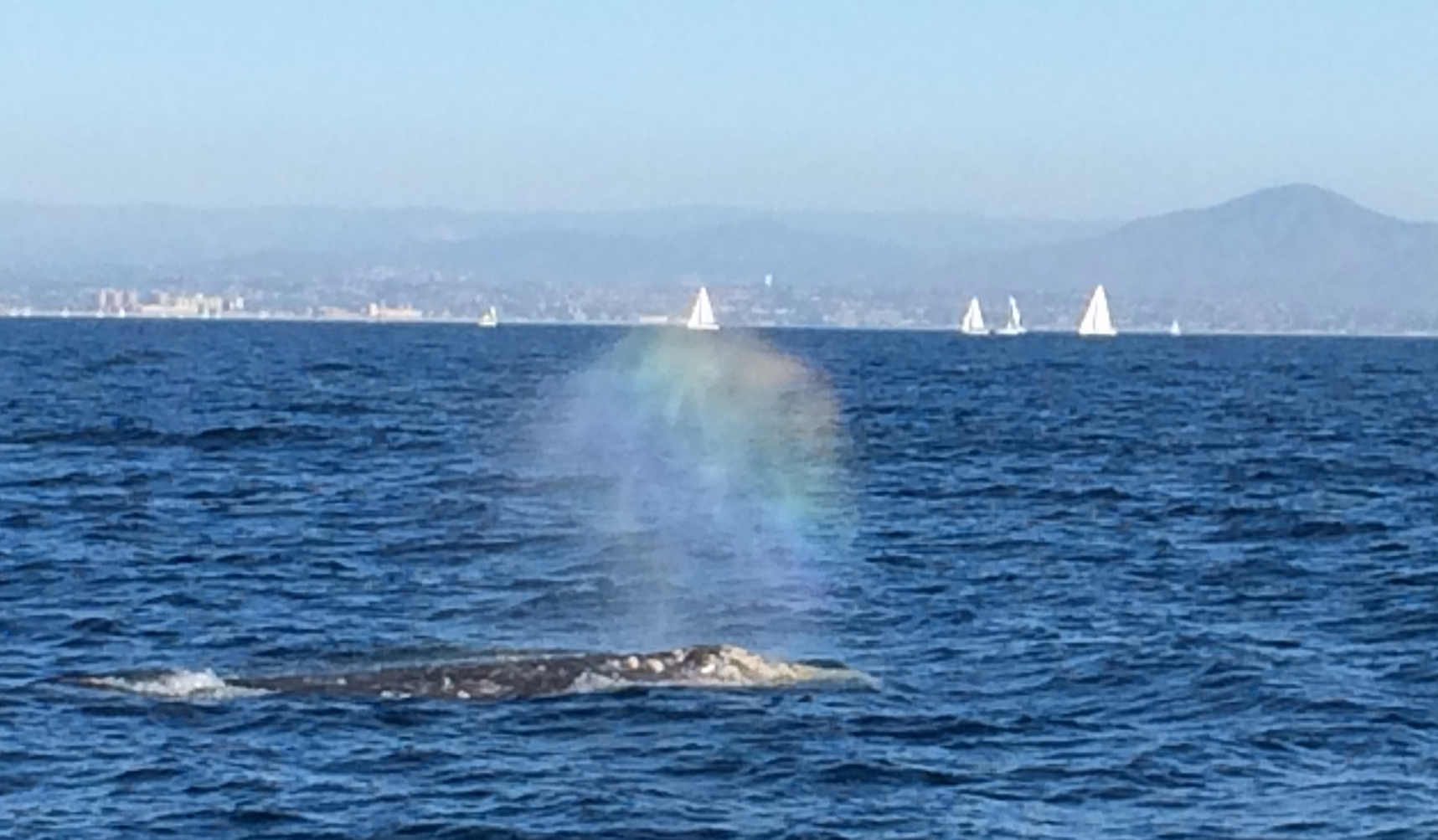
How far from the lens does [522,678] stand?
89.0 feet

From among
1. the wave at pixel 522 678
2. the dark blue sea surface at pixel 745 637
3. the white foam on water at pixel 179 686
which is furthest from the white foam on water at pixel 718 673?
the white foam on water at pixel 179 686

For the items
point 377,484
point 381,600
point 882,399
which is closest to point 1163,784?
point 381,600

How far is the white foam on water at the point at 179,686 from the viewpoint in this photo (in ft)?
86.1

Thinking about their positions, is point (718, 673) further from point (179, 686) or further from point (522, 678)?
point (179, 686)

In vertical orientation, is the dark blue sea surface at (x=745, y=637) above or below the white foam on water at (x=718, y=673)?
below

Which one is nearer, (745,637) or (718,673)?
(718,673)

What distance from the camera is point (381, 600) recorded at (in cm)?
3453

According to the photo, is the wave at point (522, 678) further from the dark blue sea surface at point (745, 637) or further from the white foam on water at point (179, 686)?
the dark blue sea surface at point (745, 637)

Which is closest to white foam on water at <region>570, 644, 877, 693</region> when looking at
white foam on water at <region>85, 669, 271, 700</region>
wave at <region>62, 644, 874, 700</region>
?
wave at <region>62, 644, 874, 700</region>

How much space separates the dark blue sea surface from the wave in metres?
0.37

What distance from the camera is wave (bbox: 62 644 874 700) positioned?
2648 centimetres

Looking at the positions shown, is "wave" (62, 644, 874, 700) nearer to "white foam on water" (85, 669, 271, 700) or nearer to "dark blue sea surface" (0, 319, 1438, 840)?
"white foam on water" (85, 669, 271, 700)

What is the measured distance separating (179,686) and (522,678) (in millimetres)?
3325

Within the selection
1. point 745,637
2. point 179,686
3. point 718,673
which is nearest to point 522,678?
point 718,673
